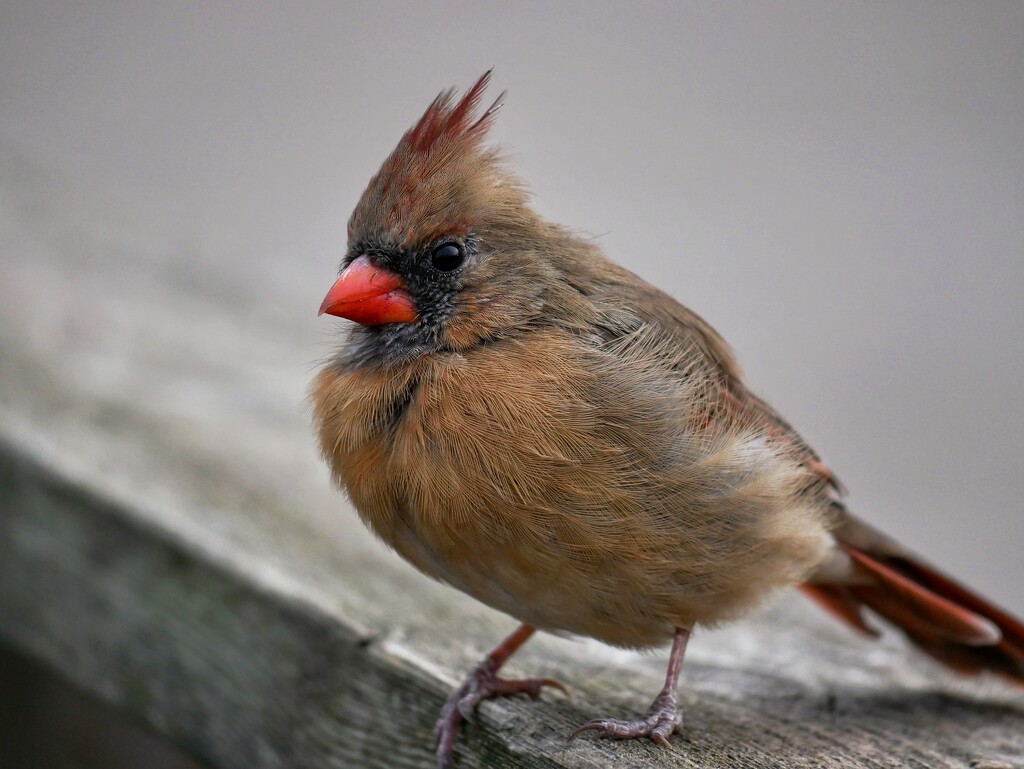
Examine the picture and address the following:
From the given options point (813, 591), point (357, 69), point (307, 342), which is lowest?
point (813, 591)

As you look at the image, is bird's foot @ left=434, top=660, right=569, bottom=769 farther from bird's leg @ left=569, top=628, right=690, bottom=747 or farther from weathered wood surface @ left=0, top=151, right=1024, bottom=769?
bird's leg @ left=569, top=628, right=690, bottom=747

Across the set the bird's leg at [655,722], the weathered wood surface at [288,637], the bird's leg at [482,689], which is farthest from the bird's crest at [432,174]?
the bird's leg at [655,722]

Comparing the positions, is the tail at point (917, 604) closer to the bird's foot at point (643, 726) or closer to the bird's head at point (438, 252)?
the bird's foot at point (643, 726)

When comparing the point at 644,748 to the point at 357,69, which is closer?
the point at 644,748

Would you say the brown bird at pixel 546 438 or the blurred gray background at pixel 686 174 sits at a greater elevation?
the blurred gray background at pixel 686 174

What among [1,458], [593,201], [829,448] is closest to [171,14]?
[593,201]

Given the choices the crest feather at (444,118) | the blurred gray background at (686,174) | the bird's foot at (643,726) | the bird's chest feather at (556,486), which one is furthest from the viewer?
the blurred gray background at (686,174)

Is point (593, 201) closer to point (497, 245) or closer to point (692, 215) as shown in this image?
point (692, 215)

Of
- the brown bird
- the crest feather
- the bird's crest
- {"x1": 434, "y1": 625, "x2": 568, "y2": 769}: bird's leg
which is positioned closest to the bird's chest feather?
the brown bird

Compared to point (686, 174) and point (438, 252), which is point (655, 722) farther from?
point (686, 174)
